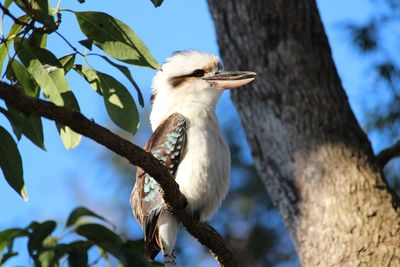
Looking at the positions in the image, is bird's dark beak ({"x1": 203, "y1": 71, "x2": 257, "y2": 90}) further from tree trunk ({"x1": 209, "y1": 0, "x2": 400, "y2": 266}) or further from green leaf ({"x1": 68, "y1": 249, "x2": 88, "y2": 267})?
green leaf ({"x1": 68, "y1": 249, "x2": 88, "y2": 267})

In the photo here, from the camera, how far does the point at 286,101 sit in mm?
3613

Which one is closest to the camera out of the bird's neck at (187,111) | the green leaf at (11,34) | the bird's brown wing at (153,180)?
the green leaf at (11,34)

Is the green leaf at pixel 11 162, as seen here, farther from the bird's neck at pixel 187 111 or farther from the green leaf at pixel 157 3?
the bird's neck at pixel 187 111

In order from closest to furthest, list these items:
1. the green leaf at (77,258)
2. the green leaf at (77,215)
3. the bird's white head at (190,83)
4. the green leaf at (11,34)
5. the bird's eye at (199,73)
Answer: the green leaf at (11,34), the green leaf at (77,258), the green leaf at (77,215), the bird's white head at (190,83), the bird's eye at (199,73)

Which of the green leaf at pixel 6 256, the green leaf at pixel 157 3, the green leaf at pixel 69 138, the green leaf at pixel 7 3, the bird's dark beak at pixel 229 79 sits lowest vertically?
the green leaf at pixel 6 256

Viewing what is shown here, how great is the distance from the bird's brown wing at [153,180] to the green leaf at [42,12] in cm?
90

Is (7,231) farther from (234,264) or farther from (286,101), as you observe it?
(286,101)

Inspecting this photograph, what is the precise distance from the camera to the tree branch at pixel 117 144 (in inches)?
68.4

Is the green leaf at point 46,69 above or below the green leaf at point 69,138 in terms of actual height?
above

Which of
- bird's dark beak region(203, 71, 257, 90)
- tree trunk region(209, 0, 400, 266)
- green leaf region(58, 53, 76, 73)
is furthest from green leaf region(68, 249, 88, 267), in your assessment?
tree trunk region(209, 0, 400, 266)

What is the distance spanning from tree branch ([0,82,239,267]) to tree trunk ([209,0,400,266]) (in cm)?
100

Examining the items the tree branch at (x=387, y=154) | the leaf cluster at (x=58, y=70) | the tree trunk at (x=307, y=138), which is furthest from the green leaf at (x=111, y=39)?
the tree branch at (x=387, y=154)

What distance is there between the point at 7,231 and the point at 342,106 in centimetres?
169

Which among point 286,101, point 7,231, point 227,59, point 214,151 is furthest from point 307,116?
point 7,231
